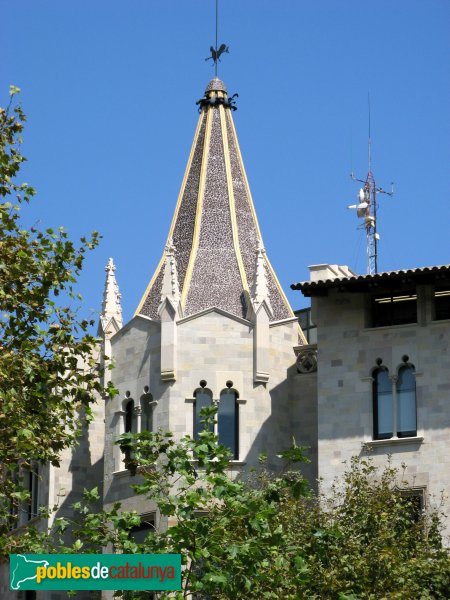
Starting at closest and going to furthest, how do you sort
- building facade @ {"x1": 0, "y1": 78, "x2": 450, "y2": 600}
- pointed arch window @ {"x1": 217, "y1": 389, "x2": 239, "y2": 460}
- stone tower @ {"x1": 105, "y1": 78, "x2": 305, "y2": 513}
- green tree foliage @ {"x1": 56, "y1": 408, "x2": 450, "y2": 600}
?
green tree foliage @ {"x1": 56, "y1": 408, "x2": 450, "y2": 600} → building facade @ {"x1": 0, "y1": 78, "x2": 450, "y2": 600} → pointed arch window @ {"x1": 217, "y1": 389, "x2": 239, "y2": 460} → stone tower @ {"x1": 105, "y1": 78, "x2": 305, "y2": 513}

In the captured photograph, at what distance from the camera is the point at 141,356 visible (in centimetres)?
6072

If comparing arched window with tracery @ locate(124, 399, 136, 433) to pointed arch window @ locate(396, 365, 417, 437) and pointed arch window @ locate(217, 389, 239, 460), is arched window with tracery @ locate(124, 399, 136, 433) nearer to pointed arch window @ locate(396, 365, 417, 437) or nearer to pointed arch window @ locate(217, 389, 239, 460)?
pointed arch window @ locate(217, 389, 239, 460)

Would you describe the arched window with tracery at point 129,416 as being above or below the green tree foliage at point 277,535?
above

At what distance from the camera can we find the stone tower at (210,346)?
59.6 m

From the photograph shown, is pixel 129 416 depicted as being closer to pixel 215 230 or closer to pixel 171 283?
pixel 171 283

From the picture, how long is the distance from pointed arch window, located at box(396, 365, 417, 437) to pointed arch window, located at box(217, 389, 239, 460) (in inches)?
197

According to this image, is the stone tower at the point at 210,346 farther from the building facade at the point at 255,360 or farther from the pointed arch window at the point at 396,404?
the pointed arch window at the point at 396,404

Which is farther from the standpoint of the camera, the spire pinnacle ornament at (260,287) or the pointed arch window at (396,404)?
the spire pinnacle ornament at (260,287)

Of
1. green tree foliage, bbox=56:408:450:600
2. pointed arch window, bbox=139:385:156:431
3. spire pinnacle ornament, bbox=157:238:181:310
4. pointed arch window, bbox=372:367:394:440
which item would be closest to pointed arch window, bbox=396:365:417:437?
pointed arch window, bbox=372:367:394:440

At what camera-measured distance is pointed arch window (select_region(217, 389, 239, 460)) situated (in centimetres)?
5934

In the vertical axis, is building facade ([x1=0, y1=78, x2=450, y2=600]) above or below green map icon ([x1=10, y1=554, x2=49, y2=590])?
above

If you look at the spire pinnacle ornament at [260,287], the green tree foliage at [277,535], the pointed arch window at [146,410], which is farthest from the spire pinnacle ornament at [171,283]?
the green tree foliage at [277,535]

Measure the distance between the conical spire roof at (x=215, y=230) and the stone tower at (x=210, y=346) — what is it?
1.7 inches

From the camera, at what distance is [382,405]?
189 feet
